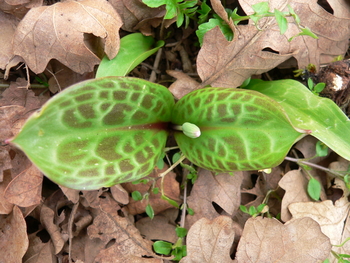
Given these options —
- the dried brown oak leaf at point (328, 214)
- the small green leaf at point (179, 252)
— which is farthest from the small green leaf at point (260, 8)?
the small green leaf at point (179, 252)

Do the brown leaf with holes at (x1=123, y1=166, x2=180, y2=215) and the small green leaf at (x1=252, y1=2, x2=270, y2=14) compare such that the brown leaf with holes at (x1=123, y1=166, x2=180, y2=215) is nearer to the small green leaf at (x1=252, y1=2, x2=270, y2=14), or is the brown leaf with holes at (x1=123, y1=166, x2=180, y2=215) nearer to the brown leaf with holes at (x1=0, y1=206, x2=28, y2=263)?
the brown leaf with holes at (x1=0, y1=206, x2=28, y2=263)

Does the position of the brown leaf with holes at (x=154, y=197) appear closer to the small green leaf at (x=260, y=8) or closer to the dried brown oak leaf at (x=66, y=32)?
the dried brown oak leaf at (x=66, y=32)

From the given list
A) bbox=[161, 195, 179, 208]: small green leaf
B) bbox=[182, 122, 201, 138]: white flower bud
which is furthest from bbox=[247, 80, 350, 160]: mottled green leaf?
bbox=[161, 195, 179, 208]: small green leaf

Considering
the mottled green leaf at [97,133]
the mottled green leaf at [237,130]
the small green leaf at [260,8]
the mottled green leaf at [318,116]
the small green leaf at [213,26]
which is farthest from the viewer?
the small green leaf at [213,26]

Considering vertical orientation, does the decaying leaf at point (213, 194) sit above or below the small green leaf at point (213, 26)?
below

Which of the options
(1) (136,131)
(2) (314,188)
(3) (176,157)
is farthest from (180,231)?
(2) (314,188)
